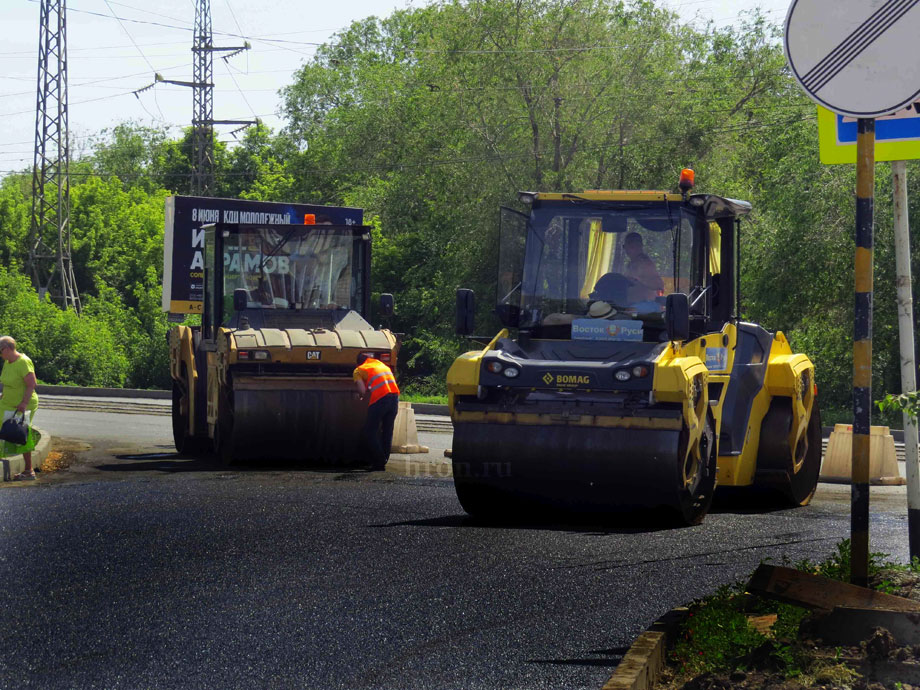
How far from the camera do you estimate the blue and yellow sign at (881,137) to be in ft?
20.4

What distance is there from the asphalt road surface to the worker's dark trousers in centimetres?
170

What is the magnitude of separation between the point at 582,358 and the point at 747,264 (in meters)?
19.7

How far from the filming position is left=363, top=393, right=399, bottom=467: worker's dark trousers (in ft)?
45.0

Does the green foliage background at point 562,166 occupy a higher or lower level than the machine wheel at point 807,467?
higher

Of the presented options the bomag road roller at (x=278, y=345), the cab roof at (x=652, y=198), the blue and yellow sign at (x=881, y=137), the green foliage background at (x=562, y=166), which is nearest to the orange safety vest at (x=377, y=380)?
the bomag road roller at (x=278, y=345)

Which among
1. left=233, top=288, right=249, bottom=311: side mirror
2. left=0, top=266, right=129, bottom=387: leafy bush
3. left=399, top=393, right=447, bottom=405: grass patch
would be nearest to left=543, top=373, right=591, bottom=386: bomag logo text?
left=233, top=288, right=249, bottom=311: side mirror

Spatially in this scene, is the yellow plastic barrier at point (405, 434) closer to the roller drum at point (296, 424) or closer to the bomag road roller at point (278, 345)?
the bomag road roller at point (278, 345)

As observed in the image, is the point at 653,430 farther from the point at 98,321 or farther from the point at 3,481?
the point at 98,321

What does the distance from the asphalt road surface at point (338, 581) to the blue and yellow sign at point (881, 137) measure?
2449mm

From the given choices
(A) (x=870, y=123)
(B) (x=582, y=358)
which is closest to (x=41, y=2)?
(B) (x=582, y=358)

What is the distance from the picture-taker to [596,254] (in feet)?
32.5

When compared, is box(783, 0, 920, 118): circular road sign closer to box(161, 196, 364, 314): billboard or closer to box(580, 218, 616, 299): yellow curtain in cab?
box(580, 218, 616, 299): yellow curtain in cab

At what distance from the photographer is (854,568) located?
545cm

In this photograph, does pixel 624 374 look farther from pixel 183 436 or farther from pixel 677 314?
pixel 183 436
